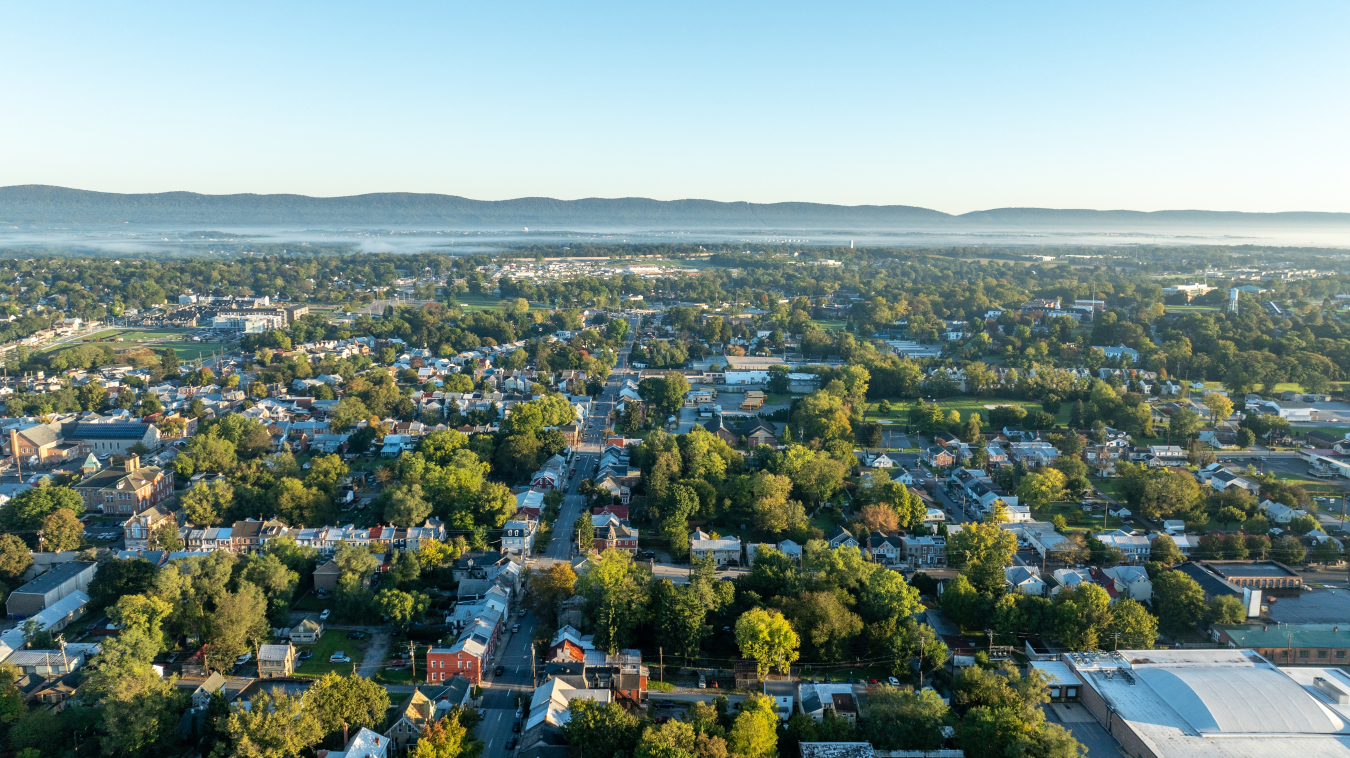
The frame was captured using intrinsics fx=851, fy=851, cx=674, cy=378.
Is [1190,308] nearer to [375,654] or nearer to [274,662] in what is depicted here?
[375,654]

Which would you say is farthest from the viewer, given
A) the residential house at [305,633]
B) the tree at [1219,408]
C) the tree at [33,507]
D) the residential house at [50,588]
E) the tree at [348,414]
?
the tree at [1219,408]

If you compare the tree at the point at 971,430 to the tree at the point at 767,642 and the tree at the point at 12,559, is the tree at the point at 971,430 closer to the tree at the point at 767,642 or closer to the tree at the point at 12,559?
the tree at the point at 767,642

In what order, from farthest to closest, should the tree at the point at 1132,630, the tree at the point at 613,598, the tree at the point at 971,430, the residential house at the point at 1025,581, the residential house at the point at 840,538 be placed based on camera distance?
the tree at the point at 971,430
the residential house at the point at 840,538
the residential house at the point at 1025,581
the tree at the point at 1132,630
the tree at the point at 613,598

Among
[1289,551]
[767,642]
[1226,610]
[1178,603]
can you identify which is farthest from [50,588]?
[1289,551]

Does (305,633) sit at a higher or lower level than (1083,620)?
lower

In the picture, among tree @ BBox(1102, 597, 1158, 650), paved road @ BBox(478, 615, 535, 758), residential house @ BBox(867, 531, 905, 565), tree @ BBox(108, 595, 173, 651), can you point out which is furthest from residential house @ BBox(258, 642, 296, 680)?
tree @ BBox(1102, 597, 1158, 650)

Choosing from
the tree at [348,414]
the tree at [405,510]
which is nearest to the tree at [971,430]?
the tree at [405,510]
